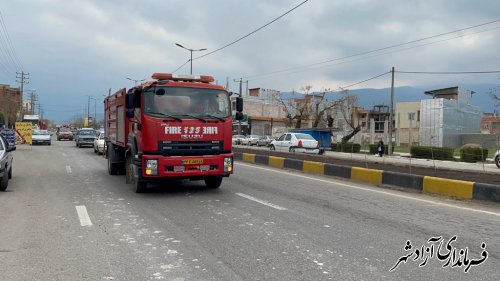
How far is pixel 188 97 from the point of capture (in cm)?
1030

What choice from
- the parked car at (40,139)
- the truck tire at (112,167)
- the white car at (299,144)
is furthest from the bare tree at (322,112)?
the truck tire at (112,167)

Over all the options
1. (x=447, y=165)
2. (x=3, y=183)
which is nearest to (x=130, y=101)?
(x=3, y=183)

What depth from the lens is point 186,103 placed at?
10.3 meters

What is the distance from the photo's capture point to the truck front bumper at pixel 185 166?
9.80 meters

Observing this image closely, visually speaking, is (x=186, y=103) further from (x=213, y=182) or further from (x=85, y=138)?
(x=85, y=138)

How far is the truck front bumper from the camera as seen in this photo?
32.1 ft

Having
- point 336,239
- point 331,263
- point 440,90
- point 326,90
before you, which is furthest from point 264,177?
point 440,90

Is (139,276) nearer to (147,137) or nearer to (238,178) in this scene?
(147,137)

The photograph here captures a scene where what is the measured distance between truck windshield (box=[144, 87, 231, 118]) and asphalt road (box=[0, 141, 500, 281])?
1949mm

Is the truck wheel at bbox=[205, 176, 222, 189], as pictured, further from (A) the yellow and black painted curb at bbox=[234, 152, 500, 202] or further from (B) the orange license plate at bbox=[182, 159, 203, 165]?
(A) the yellow and black painted curb at bbox=[234, 152, 500, 202]

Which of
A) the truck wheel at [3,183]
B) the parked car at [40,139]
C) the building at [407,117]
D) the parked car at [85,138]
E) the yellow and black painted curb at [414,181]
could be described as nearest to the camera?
the yellow and black painted curb at [414,181]

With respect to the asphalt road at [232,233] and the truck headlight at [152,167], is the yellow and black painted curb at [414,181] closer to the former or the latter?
the asphalt road at [232,233]

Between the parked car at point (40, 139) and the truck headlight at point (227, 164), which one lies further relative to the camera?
the parked car at point (40, 139)

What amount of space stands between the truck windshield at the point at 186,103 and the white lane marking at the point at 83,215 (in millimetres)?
2482
